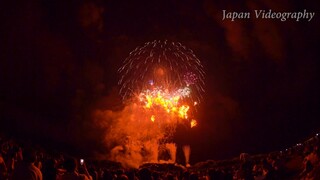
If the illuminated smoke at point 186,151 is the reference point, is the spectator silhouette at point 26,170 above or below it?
below

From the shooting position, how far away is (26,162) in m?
7.82

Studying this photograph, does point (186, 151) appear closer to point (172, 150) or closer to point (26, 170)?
point (172, 150)

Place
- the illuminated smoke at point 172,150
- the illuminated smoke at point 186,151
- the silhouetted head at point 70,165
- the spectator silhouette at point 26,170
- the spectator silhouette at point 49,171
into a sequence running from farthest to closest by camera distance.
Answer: the illuminated smoke at point 186,151
the illuminated smoke at point 172,150
the spectator silhouette at point 49,171
the silhouetted head at point 70,165
the spectator silhouette at point 26,170

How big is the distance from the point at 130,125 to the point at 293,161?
3252 centimetres

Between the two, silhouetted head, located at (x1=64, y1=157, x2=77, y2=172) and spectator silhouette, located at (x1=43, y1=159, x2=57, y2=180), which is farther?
spectator silhouette, located at (x1=43, y1=159, x2=57, y2=180)

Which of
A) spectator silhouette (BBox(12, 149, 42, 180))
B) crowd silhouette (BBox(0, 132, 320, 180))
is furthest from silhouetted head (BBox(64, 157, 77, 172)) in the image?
spectator silhouette (BBox(12, 149, 42, 180))

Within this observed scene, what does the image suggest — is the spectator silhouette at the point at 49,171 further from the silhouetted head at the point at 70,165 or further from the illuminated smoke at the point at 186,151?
the illuminated smoke at the point at 186,151

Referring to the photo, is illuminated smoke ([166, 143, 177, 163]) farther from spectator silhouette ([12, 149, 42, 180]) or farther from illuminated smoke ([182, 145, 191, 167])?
spectator silhouette ([12, 149, 42, 180])

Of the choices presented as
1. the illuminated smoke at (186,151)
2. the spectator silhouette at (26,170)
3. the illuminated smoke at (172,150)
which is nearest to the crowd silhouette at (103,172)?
the spectator silhouette at (26,170)

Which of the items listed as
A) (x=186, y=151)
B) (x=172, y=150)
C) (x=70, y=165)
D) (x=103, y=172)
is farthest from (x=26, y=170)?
(x=186, y=151)

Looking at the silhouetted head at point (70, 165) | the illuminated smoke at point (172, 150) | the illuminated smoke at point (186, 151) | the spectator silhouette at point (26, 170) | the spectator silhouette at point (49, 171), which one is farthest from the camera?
the illuminated smoke at point (186, 151)

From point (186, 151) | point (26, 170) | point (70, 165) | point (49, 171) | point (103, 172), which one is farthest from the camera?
point (186, 151)

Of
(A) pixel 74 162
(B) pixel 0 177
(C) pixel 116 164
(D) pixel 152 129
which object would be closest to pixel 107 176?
(A) pixel 74 162

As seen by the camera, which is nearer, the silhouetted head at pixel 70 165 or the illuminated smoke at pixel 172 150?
the silhouetted head at pixel 70 165
